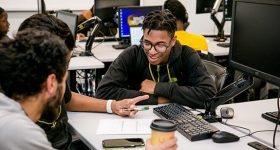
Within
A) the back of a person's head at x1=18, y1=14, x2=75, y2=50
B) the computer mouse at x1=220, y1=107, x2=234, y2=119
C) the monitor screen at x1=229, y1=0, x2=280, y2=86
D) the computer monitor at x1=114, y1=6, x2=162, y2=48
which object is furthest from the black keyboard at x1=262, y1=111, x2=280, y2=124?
the computer monitor at x1=114, y1=6, x2=162, y2=48

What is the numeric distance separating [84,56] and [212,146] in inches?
89.2

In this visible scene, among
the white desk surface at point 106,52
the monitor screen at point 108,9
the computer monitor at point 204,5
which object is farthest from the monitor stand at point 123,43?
the computer monitor at point 204,5

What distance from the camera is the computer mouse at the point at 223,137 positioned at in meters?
1.71

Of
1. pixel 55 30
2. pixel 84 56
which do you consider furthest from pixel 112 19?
pixel 55 30

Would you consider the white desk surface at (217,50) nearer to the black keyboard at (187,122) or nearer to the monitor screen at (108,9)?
the monitor screen at (108,9)

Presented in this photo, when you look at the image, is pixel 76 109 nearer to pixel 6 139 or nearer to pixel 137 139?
pixel 137 139

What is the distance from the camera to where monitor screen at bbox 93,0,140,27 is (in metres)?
4.29

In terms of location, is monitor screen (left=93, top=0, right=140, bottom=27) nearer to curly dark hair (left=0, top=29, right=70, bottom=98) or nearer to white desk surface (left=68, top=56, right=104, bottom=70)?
white desk surface (left=68, top=56, right=104, bottom=70)

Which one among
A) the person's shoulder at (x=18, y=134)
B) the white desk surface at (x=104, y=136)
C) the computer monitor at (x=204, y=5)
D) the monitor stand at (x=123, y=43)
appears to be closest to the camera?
the person's shoulder at (x=18, y=134)

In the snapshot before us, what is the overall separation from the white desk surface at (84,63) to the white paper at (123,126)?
140 cm

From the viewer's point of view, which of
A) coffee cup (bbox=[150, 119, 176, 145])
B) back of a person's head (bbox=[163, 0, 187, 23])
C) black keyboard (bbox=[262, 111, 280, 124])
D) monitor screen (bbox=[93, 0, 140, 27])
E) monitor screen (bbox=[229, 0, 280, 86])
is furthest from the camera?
monitor screen (bbox=[93, 0, 140, 27])

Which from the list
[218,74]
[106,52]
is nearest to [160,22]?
[218,74]

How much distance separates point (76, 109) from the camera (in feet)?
6.98

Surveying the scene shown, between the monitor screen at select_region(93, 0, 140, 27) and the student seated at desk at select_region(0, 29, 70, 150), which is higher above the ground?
the monitor screen at select_region(93, 0, 140, 27)
